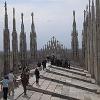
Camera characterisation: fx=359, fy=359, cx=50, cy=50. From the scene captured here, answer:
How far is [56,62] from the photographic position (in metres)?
36.9

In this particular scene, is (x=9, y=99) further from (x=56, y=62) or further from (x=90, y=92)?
(x=56, y=62)

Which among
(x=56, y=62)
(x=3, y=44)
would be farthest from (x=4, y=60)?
(x=56, y=62)

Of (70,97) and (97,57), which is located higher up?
(97,57)

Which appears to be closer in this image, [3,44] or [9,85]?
[9,85]

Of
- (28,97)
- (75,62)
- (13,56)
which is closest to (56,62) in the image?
(13,56)

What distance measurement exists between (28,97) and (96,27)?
1269 cm

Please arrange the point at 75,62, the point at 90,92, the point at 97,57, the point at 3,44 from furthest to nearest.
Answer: the point at 75,62, the point at 3,44, the point at 97,57, the point at 90,92

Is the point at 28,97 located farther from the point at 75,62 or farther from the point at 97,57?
the point at 75,62

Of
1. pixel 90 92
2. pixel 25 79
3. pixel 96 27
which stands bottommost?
pixel 90 92

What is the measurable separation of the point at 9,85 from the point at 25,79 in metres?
1.42

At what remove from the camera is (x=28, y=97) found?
54.9 ft

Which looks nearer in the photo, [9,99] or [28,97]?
[9,99]

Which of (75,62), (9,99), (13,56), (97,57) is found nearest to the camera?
(9,99)

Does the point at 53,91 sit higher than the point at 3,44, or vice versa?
the point at 3,44
